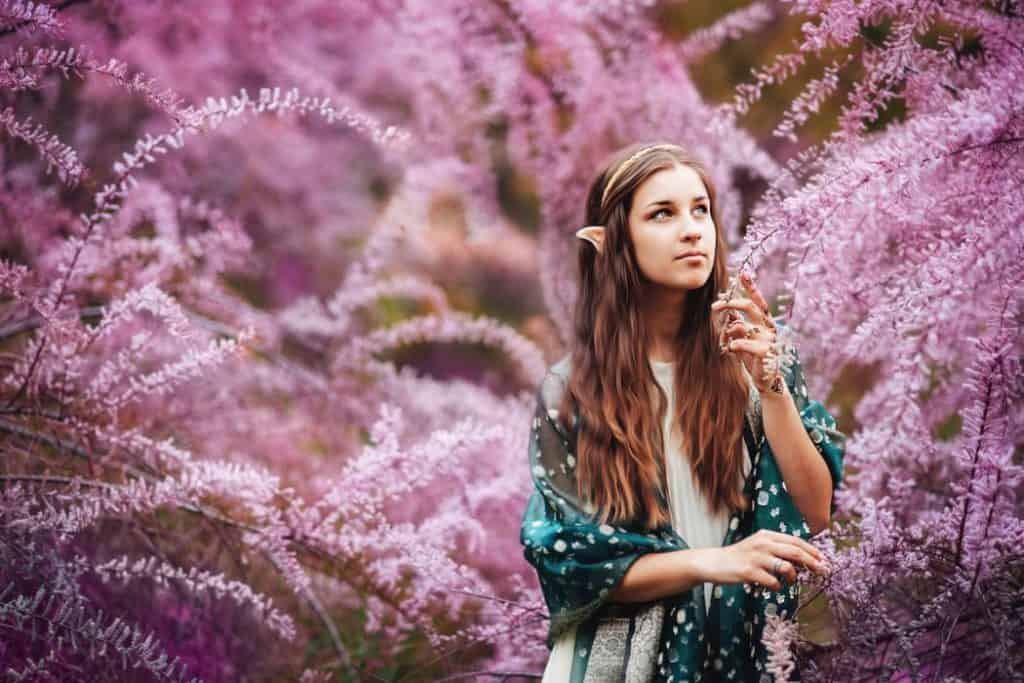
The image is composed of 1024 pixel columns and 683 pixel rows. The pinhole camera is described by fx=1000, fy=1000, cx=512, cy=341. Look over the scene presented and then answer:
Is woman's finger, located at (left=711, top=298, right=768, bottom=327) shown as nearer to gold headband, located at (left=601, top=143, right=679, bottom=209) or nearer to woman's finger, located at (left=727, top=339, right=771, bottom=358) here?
woman's finger, located at (left=727, top=339, right=771, bottom=358)

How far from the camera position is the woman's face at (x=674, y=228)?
154 cm

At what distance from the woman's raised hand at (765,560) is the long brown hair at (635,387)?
0.16m

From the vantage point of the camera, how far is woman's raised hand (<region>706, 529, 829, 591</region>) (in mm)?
1299

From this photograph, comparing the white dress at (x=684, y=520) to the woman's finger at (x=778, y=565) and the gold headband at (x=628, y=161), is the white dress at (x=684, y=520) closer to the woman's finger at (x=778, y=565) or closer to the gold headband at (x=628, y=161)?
the woman's finger at (x=778, y=565)

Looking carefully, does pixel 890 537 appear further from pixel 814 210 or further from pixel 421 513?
pixel 421 513

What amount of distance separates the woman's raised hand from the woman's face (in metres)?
0.42

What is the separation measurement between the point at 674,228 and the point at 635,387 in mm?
258

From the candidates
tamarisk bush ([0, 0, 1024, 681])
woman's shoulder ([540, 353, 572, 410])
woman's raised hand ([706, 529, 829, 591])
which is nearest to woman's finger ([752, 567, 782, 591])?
woman's raised hand ([706, 529, 829, 591])

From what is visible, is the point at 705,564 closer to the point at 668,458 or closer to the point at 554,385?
the point at 668,458

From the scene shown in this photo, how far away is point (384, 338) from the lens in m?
3.34

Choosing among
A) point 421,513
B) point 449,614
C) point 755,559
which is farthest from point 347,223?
point 755,559

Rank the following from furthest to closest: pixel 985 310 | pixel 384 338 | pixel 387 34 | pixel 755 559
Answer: pixel 387 34
pixel 384 338
pixel 985 310
pixel 755 559

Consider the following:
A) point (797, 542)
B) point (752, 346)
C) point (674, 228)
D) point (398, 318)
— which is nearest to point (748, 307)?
point (752, 346)

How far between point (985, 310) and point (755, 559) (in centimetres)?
93
